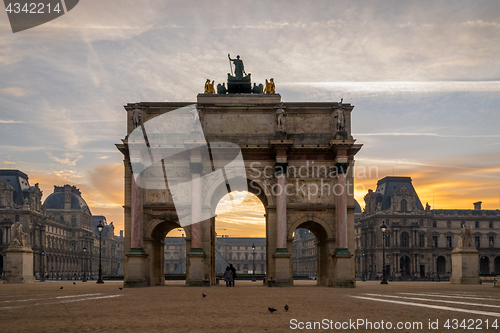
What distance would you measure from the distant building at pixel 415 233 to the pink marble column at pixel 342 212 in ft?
249

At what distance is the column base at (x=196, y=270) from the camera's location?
31.6 meters

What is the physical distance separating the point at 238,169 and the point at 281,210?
3.97 metres

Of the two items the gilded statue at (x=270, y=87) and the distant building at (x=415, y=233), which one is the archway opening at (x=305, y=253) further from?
the gilded statue at (x=270, y=87)

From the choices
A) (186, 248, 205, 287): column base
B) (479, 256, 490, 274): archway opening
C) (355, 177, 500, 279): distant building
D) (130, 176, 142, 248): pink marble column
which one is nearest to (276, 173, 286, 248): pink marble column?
(186, 248, 205, 287): column base

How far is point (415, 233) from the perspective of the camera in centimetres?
10781

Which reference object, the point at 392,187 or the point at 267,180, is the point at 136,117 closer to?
the point at 267,180

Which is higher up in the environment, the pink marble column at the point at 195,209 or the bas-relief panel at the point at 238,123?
the bas-relief panel at the point at 238,123

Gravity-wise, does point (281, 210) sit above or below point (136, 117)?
below

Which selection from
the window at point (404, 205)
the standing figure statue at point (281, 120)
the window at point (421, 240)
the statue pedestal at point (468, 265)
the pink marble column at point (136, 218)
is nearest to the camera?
the pink marble column at point (136, 218)

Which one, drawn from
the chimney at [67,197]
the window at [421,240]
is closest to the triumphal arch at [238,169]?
the window at [421,240]

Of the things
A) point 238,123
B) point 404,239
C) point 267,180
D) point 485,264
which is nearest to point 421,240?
point 404,239

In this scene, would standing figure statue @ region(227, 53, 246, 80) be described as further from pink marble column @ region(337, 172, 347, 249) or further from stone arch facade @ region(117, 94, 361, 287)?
pink marble column @ region(337, 172, 347, 249)

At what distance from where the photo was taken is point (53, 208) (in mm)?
133375

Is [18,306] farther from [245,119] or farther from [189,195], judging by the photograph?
[245,119]
